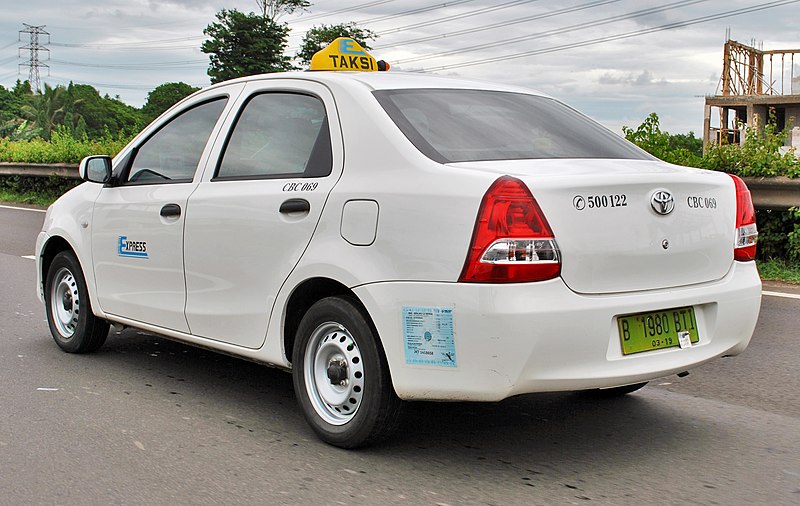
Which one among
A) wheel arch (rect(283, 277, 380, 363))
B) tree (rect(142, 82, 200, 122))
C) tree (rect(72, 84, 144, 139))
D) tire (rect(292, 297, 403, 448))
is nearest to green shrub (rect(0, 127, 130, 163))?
wheel arch (rect(283, 277, 380, 363))

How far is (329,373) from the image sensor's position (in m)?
4.32

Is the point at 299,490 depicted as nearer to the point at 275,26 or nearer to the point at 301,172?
the point at 301,172

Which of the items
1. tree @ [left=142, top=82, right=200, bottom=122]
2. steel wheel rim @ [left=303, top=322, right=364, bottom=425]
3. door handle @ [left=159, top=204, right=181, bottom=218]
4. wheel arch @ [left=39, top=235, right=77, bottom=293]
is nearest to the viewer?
steel wheel rim @ [left=303, top=322, right=364, bottom=425]

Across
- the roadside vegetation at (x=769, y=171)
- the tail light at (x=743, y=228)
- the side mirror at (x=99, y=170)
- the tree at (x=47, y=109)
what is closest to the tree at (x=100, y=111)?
the tree at (x=47, y=109)

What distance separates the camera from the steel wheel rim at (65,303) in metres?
6.21

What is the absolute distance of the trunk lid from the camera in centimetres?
382

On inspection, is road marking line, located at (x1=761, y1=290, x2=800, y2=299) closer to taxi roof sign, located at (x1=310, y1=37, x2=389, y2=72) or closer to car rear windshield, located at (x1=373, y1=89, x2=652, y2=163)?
taxi roof sign, located at (x1=310, y1=37, x2=389, y2=72)

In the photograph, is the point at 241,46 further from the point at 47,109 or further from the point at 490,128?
the point at 490,128

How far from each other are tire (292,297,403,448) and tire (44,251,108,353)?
2166 mm

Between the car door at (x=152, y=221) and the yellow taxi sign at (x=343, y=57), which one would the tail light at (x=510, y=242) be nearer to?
the car door at (x=152, y=221)

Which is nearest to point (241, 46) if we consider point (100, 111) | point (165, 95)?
point (165, 95)

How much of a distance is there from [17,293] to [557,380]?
6344 mm

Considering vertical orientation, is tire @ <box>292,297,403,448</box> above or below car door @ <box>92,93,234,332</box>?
below

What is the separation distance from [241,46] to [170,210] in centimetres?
8389
